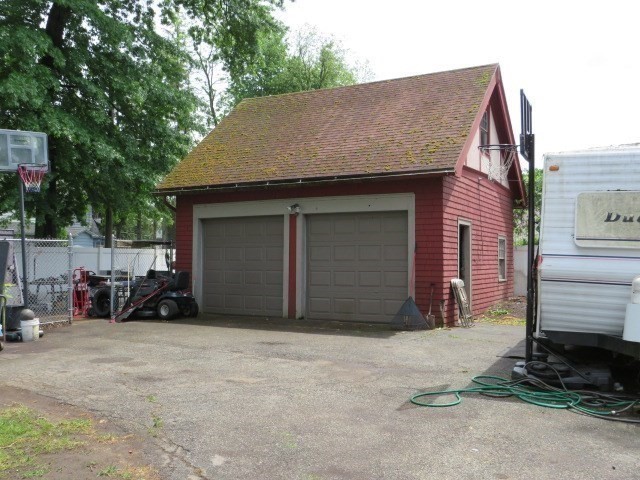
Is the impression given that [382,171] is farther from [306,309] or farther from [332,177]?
[306,309]

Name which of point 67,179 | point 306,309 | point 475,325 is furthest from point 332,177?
point 67,179

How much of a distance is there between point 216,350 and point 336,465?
17.9 ft

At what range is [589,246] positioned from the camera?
21.5 feet

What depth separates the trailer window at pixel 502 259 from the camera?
692 inches

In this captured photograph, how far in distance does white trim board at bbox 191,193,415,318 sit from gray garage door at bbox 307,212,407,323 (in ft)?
0.63

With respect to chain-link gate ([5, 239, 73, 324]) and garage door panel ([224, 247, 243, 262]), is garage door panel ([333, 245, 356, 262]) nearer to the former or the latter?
garage door panel ([224, 247, 243, 262])

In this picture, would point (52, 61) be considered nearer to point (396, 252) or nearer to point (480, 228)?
point (396, 252)

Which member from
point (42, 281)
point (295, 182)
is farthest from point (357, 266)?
point (42, 281)

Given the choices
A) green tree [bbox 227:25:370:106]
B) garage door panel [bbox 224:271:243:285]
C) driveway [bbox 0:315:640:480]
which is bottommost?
driveway [bbox 0:315:640:480]

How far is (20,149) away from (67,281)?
461 centimetres

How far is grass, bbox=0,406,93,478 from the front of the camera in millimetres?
4188

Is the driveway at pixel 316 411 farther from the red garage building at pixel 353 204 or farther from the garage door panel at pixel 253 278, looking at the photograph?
the garage door panel at pixel 253 278

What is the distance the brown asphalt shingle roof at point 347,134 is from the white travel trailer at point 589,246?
4.85 metres

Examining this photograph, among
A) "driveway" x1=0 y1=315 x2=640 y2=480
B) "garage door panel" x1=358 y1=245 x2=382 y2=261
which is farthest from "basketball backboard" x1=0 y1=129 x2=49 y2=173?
"garage door panel" x1=358 y1=245 x2=382 y2=261
